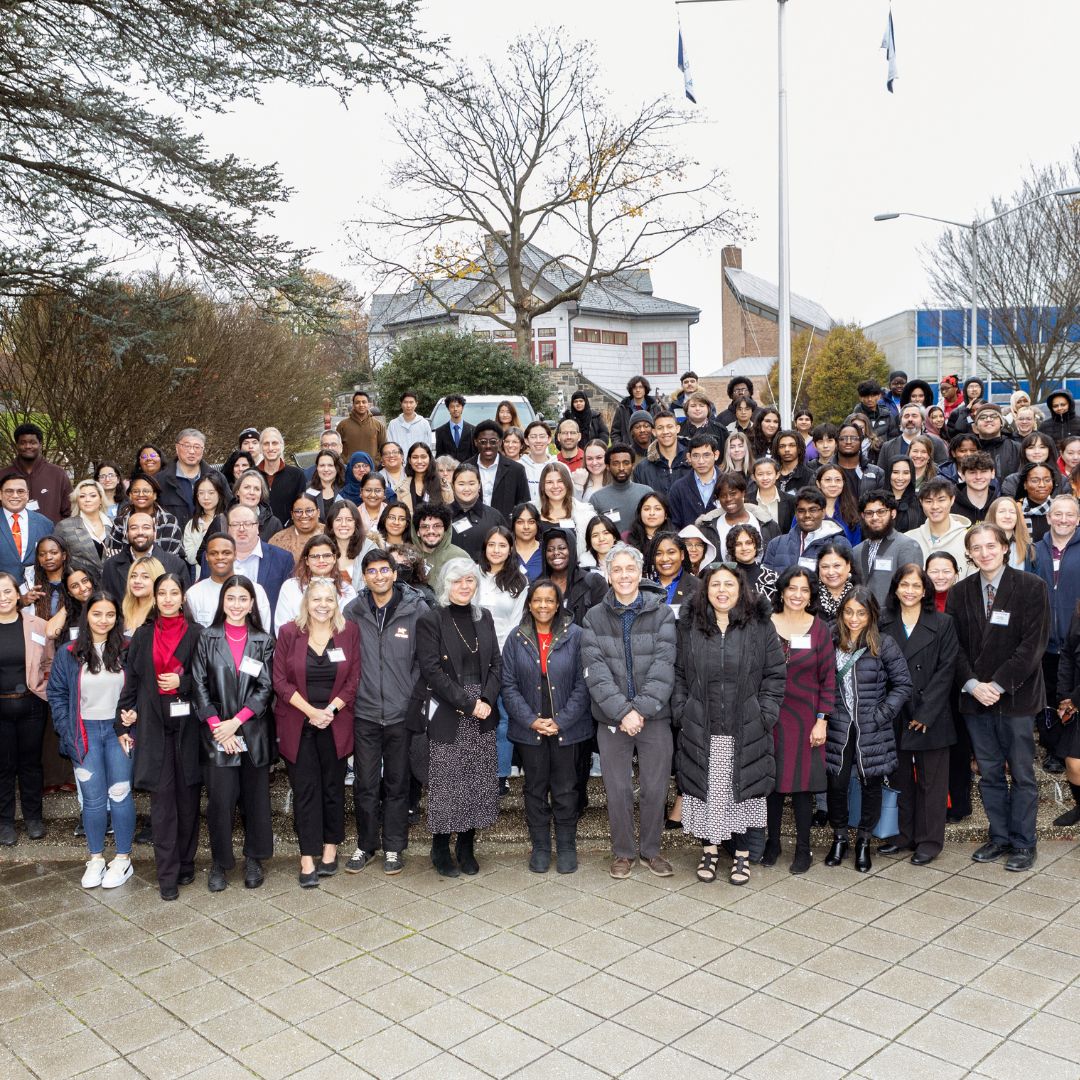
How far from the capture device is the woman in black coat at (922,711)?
650 cm

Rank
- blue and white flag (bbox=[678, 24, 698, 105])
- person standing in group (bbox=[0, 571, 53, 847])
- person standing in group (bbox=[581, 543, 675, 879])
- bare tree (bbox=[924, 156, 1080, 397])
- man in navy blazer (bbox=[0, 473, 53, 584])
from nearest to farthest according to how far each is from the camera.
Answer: person standing in group (bbox=[581, 543, 675, 879])
person standing in group (bbox=[0, 571, 53, 847])
man in navy blazer (bbox=[0, 473, 53, 584])
blue and white flag (bbox=[678, 24, 698, 105])
bare tree (bbox=[924, 156, 1080, 397])

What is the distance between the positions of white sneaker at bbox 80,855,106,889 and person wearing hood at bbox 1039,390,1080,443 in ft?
29.8

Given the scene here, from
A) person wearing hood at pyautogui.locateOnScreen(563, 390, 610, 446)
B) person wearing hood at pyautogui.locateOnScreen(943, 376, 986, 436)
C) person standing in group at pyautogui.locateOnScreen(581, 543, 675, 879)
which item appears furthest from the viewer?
person wearing hood at pyautogui.locateOnScreen(563, 390, 610, 446)

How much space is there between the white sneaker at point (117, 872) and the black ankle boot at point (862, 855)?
4.59 m

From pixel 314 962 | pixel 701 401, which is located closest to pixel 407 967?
pixel 314 962

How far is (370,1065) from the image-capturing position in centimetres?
450

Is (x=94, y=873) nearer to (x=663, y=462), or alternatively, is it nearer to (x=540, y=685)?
(x=540, y=685)

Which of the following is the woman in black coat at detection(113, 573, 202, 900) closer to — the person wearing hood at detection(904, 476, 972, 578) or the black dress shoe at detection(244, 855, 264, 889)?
the black dress shoe at detection(244, 855, 264, 889)

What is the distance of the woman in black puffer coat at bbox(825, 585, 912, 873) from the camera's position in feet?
21.1

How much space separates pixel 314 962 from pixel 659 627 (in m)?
2.72

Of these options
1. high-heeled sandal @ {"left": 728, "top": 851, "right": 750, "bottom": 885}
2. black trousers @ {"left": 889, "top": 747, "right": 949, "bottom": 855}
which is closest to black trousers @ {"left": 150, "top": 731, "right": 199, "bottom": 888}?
high-heeled sandal @ {"left": 728, "top": 851, "right": 750, "bottom": 885}

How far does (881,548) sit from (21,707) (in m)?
5.92

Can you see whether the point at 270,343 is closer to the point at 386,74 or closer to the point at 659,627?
the point at 386,74

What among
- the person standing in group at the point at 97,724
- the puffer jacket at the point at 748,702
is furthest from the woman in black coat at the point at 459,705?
the person standing in group at the point at 97,724
